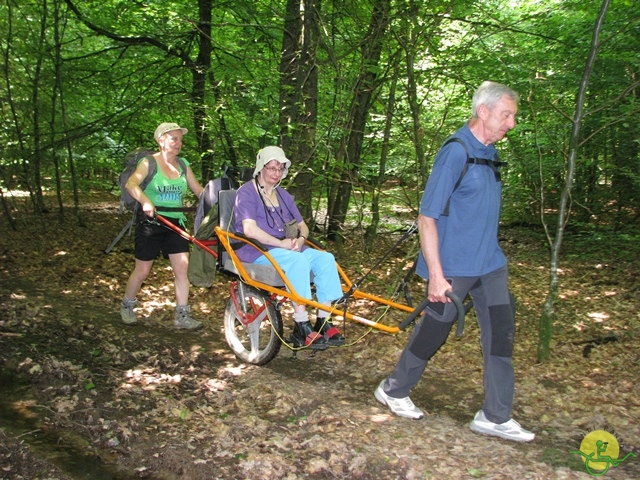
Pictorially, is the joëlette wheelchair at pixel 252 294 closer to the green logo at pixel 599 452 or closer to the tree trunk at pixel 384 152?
the green logo at pixel 599 452

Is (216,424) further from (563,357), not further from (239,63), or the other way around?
(239,63)

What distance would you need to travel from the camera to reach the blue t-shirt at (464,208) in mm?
3541

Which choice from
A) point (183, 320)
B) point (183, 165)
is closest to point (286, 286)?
point (183, 320)

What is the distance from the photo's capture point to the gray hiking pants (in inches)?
149

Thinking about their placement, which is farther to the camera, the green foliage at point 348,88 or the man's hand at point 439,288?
the green foliage at point 348,88

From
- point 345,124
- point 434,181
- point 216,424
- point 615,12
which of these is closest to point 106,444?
point 216,424

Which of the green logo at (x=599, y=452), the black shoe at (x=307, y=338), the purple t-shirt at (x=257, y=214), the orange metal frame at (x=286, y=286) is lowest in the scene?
the green logo at (x=599, y=452)

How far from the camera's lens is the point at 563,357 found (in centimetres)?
538

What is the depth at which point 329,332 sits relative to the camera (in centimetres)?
473

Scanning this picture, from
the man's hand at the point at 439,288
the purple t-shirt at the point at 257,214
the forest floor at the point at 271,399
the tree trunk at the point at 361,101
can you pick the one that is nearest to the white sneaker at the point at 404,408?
the forest floor at the point at 271,399

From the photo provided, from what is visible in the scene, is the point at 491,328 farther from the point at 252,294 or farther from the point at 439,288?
the point at 252,294

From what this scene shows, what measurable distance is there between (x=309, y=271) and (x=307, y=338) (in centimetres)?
54

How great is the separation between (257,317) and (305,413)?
115cm

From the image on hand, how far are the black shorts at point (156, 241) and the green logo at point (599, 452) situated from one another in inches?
155
